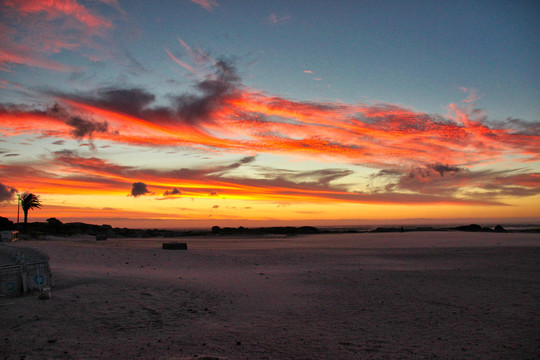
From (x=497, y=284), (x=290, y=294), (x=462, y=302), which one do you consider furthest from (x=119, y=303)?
(x=497, y=284)

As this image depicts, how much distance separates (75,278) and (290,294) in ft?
31.3

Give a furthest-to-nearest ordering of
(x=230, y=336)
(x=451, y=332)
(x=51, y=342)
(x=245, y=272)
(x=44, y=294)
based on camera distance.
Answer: (x=245, y=272), (x=44, y=294), (x=451, y=332), (x=230, y=336), (x=51, y=342)

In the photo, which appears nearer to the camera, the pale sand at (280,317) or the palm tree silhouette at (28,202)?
the pale sand at (280,317)

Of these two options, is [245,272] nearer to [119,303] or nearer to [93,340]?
[119,303]

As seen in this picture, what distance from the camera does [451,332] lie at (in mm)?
11406

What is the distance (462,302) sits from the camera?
15.1m

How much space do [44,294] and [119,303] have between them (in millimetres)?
2393

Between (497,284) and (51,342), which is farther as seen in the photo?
(497,284)

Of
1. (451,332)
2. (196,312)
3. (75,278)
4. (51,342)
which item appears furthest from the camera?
(75,278)

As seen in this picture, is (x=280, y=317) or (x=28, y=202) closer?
(x=280, y=317)

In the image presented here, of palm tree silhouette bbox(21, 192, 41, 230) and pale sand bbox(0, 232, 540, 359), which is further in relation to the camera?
palm tree silhouette bbox(21, 192, 41, 230)

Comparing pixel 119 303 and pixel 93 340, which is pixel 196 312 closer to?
pixel 119 303

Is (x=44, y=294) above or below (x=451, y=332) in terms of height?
above

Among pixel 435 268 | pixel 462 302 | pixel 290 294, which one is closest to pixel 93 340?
pixel 290 294
